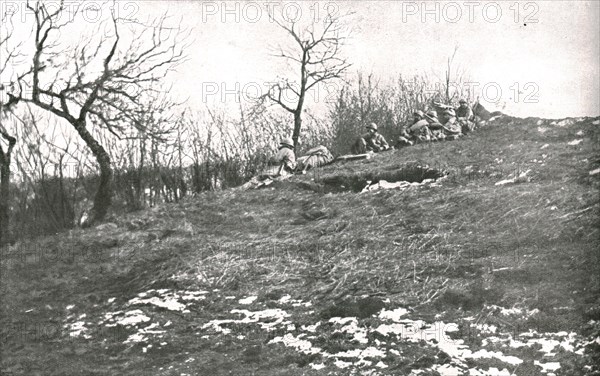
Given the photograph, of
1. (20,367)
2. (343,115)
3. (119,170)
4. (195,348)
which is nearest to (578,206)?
(195,348)

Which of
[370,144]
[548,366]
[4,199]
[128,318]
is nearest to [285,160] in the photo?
[370,144]

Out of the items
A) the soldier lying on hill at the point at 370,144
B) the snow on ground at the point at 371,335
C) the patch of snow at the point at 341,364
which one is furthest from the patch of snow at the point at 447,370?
the soldier lying on hill at the point at 370,144

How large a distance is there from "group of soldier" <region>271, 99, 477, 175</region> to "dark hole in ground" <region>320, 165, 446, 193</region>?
219 cm

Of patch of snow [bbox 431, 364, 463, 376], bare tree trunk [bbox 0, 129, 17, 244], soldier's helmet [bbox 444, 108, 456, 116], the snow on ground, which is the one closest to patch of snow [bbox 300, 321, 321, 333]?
the snow on ground

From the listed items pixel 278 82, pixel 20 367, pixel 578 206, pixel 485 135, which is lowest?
pixel 20 367

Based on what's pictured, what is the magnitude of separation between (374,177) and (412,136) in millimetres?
4470

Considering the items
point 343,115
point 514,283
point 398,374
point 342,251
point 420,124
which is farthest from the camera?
point 343,115

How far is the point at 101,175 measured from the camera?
13.0 m

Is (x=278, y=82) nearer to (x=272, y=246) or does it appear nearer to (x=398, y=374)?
(x=272, y=246)

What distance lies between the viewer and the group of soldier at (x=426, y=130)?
585 inches

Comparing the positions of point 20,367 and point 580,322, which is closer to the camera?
point 580,322

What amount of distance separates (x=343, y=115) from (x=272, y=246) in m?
13.7

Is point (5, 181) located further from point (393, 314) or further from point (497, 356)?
point (497, 356)

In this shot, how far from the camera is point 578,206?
24.3ft
